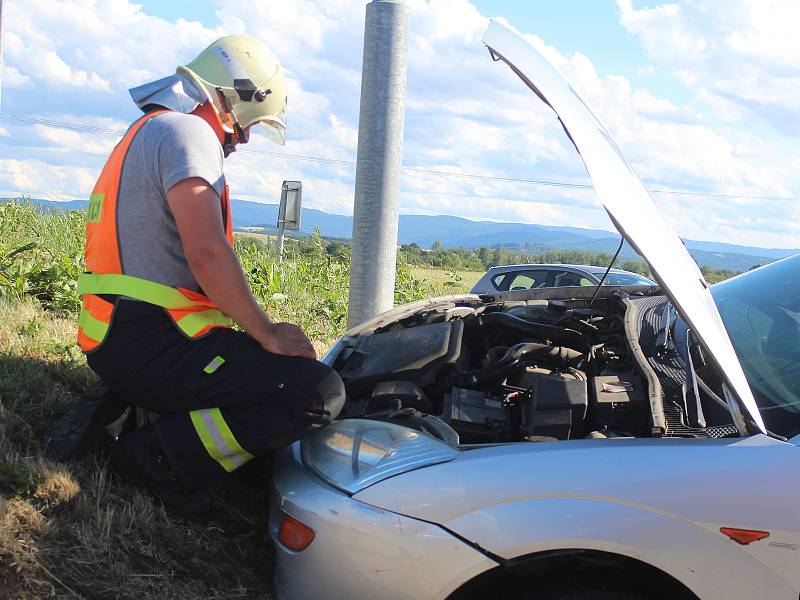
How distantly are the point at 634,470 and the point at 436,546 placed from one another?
627mm

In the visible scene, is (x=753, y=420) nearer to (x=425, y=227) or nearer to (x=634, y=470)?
(x=634, y=470)

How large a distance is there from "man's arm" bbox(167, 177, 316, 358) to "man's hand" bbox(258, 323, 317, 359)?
0.09m

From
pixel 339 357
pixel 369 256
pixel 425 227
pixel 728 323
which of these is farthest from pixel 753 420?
pixel 425 227

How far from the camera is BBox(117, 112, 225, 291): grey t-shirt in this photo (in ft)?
9.20

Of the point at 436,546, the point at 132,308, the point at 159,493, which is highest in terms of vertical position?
the point at 132,308

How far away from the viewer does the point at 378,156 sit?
4.86m

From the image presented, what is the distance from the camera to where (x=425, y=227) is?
5941 cm

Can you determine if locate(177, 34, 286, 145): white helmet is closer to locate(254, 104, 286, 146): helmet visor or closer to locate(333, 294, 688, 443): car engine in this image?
locate(254, 104, 286, 146): helmet visor

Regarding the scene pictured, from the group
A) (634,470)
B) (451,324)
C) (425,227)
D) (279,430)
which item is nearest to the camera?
(634,470)

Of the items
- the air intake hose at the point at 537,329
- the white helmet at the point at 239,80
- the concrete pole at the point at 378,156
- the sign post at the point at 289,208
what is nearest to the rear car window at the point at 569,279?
the sign post at the point at 289,208

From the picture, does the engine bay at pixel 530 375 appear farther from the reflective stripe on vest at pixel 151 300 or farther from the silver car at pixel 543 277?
the silver car at pixel 543 277

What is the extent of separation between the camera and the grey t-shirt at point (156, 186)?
2.80 metres

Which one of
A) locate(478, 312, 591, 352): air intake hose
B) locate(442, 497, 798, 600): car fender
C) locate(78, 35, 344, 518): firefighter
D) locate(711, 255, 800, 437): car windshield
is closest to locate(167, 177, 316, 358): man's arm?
locate(78, 35, 344, 518): firefighter

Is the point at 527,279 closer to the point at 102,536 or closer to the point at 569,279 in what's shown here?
the point at 569,279
